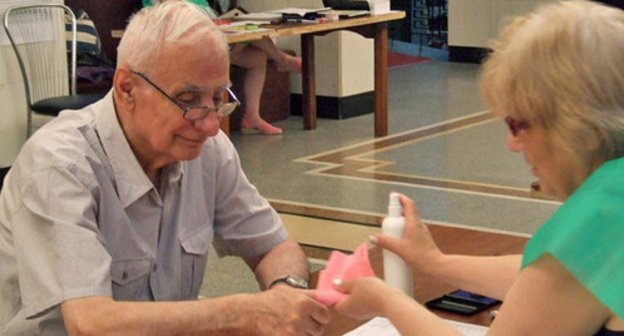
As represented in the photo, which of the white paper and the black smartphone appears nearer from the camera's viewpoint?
the white paper

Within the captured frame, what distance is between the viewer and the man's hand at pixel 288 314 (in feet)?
5.81

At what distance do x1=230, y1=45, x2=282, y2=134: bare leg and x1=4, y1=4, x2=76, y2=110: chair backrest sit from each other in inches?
48.0

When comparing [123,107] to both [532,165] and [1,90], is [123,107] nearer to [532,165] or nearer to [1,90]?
[532,165]

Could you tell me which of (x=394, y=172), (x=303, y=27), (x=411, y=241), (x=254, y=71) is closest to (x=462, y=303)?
(x=411, y=241)

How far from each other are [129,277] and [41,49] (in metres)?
4.45

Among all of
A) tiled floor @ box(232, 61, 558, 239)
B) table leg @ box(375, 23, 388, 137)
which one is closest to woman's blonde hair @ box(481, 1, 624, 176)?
tiled floor @ box(232, 61, 558, 239)

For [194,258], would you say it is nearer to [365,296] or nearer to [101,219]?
[101,219]

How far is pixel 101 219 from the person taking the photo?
6.46 ft

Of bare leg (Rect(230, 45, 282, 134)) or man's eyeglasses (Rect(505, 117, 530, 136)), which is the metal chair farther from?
man's eyeglasses (Rect(505, 117, 530, 136))

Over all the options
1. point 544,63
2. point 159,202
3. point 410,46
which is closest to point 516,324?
point 544,63

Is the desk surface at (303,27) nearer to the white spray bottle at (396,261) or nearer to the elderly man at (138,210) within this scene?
the elderly man at (138,210)

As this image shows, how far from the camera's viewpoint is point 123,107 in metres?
2.05

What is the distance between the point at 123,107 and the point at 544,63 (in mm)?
960

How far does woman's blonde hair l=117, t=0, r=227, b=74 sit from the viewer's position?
1945 mm
